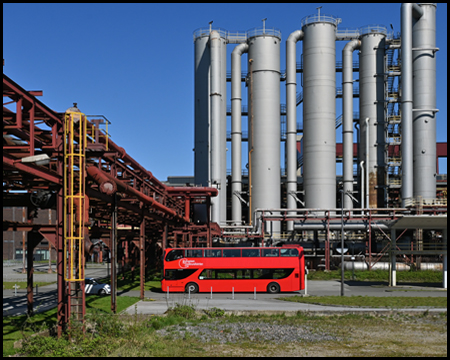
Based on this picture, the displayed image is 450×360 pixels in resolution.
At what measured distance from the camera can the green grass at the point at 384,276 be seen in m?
46.9

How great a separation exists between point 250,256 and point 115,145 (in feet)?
47.7

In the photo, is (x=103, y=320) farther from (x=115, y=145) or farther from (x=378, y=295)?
(x=378, y=295)

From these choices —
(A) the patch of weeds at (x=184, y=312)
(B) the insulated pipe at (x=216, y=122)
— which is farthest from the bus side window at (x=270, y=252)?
(B) the insulated pipe at (x=216, y=122)

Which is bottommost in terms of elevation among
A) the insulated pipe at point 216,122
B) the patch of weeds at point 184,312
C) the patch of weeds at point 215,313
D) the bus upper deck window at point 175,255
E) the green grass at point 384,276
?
the green grass at point 384,276

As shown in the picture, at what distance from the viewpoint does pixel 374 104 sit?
216ft

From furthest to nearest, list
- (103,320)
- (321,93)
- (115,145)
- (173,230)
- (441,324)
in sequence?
(321,93), (173,230), (115,145), (441,324), (103,320)

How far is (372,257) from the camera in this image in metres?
55.8

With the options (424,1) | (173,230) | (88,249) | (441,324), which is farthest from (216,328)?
(424,1)

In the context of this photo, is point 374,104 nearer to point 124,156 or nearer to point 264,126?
point 264,126

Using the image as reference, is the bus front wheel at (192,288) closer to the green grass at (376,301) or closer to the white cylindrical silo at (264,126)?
the green grass at (376,301)

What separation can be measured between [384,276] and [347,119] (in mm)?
24164

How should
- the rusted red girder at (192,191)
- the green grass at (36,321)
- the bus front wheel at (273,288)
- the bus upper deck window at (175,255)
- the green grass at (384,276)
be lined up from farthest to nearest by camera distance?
the rusted red girder at (192,191) → the green grass at (384,276) → the bus upper deck window at (175,255) → the bus front wheel at (273,288) → the green grass at (36,321)

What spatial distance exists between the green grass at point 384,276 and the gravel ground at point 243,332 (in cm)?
2569

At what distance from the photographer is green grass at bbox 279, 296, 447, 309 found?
29.3 m
